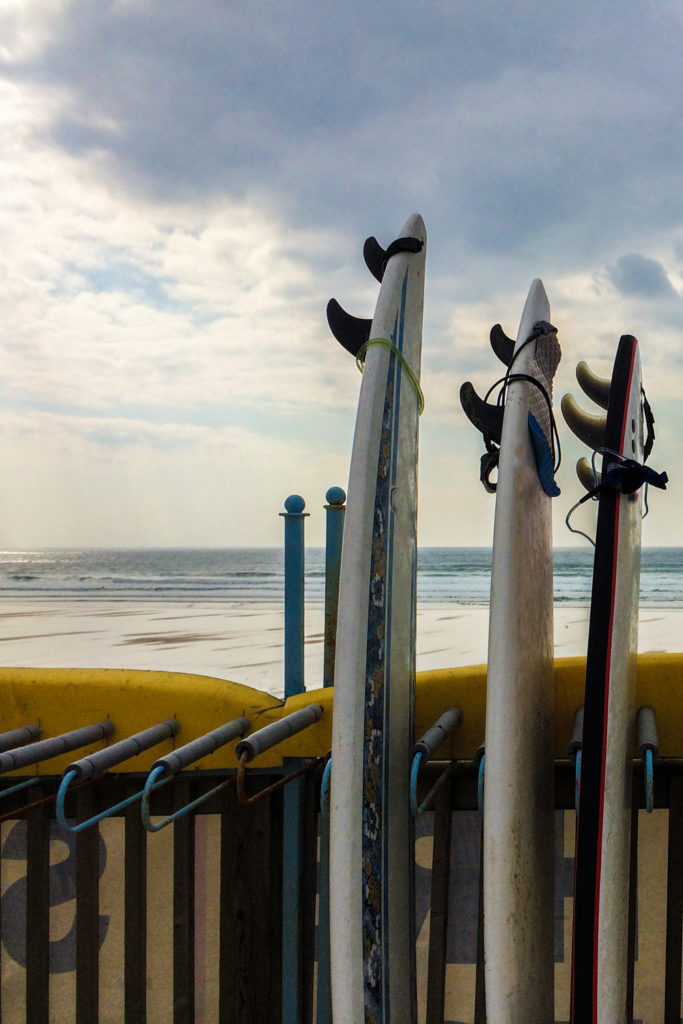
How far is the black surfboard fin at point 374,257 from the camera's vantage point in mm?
2066

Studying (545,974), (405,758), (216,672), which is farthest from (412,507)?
(216,672)

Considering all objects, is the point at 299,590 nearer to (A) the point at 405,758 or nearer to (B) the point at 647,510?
(A) the point at 405,758

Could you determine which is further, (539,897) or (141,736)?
(141,736)

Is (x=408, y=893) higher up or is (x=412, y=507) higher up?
(x=412, y=507)

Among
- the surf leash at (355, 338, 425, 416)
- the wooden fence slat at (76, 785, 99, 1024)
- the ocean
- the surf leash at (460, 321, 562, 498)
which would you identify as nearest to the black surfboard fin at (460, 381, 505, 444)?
the surf leash at (460, 321, 562, 498)

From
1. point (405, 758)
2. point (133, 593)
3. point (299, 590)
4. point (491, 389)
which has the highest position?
point (491, 389)

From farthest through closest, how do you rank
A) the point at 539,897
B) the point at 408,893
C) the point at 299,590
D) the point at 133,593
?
1. the point at 133,593
2. the point at 299,590
3. the point at 408,893
4. the point at 539,897

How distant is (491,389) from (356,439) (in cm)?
33

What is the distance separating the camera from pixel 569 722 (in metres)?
1.93

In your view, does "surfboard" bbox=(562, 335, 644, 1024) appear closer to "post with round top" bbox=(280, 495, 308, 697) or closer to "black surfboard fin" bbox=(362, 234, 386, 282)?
"black surfboard fin" bbox=(362, 234, 386, 282)

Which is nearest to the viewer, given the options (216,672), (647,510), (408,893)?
(408,893)

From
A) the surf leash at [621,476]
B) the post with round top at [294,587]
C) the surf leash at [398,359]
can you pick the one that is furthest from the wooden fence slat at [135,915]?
the surf leash at [621,476]

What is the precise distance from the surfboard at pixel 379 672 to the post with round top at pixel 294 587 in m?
0.36

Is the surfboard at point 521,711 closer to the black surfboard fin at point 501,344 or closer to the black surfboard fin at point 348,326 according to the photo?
the black surfboard fin at point 501,344
